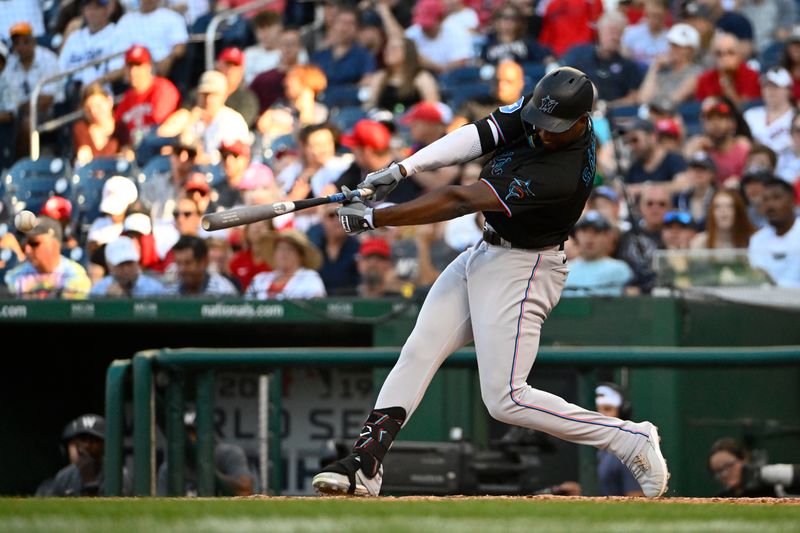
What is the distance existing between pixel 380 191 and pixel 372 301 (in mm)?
2632

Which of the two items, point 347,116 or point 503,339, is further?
point 347,116

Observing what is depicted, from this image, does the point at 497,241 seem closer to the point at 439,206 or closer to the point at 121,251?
the point at 439,206

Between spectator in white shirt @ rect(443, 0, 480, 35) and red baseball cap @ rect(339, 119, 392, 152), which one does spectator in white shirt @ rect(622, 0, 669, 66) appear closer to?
spectator in white shirt @ rect(443, 0, 480, 35)

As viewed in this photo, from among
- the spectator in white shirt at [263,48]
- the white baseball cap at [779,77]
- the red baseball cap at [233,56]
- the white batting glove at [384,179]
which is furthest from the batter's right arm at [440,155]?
the spectator in white shirt at [263,48]

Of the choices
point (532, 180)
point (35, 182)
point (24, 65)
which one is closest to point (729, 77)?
point (35, 182)

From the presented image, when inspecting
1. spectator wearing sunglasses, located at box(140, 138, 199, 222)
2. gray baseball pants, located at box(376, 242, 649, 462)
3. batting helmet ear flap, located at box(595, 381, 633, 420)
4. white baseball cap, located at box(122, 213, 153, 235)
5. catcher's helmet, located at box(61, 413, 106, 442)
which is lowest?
catcher's helmet, located at box(61, 413, 106, 442)

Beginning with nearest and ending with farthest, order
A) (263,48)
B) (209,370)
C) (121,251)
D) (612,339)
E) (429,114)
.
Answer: (209,370), (612,339), (121,251), (429,114), (263,48)

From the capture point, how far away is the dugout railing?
6406 millimetres

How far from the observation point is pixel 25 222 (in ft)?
27.2

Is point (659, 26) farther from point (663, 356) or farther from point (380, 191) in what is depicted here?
point (380, 191)


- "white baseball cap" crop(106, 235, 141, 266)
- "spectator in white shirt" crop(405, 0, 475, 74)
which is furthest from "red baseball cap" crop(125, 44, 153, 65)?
"white baseball cap" crop(106, 235, 141, 266)

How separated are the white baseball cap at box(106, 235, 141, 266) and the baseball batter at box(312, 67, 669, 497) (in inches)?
139

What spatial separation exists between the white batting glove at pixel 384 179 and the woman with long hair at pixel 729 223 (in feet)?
12.5

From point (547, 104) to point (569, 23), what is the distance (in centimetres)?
667
